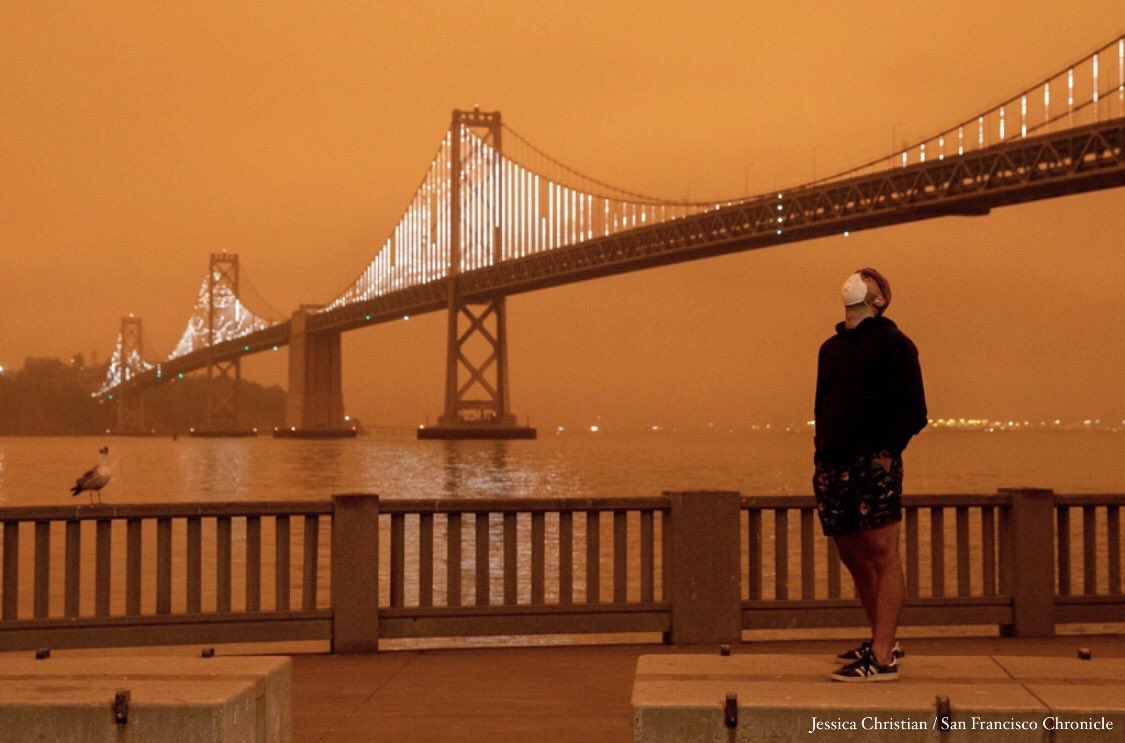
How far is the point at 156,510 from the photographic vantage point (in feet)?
21.2

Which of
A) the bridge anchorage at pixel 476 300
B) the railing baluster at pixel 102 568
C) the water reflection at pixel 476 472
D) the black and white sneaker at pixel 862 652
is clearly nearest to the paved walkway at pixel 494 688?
the black and white sneaker at pixel 862 652

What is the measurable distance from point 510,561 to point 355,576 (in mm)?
679

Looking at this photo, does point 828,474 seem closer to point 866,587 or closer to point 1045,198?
point 866,587

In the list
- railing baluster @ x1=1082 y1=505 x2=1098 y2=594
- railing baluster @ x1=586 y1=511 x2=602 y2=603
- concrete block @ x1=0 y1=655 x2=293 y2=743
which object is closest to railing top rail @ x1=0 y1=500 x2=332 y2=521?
railing baluster @ x1=586 y1=511 x2=602 y2=603

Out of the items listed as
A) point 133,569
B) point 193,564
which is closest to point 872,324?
point 193,564

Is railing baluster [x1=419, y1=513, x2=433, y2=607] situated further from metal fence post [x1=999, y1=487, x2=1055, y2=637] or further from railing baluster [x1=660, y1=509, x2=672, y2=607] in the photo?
metal fence post [x1=999, y1=487, x2=1055, y2=637]

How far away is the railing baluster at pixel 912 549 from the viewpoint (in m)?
6.88

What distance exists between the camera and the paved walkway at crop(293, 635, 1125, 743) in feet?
16.1

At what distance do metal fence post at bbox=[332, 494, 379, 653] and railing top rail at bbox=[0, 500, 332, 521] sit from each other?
0.12m

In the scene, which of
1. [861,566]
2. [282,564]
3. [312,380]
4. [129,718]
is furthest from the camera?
[312,380]

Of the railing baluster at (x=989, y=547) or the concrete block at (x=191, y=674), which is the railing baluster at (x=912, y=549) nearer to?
the railing baluster at (x=989, y=547)

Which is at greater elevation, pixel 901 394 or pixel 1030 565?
pixel 901 394

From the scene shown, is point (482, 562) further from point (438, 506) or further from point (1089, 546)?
point (1089, 546)

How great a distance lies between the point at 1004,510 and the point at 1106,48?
41957 mm
